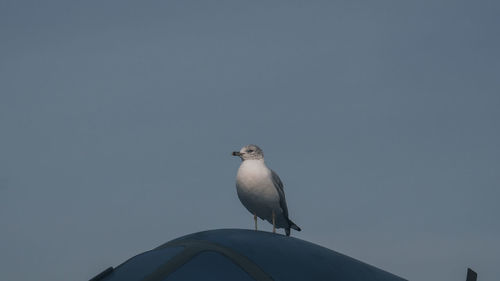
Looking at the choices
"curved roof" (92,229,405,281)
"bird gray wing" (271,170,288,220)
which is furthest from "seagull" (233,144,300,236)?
"curved roof" (92,229,405,281)

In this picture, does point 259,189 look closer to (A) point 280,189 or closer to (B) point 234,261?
(A) point 280,189

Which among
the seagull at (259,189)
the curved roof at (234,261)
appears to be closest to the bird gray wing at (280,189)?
the seagull at (259,189)

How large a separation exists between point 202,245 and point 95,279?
1.72 meters

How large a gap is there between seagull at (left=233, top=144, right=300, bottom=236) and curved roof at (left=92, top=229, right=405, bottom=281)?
98.4 inches

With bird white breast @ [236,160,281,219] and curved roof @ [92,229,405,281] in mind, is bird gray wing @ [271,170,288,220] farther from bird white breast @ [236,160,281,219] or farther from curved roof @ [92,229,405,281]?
curved roof @ [92,229,405,281]

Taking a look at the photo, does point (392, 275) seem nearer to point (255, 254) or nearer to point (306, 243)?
point (306, 243)

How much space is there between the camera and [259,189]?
13.8m

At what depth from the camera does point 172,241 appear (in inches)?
424

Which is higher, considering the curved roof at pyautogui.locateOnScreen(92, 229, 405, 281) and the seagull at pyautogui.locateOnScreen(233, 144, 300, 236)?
the seagull at pyautogui.locateOnScreen(233, 144, 300, 236)

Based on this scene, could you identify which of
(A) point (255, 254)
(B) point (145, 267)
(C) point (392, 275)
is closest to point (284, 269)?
(A) point (255, 254)

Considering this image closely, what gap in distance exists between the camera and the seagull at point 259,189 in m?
13.8

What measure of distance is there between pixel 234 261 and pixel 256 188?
4274mm

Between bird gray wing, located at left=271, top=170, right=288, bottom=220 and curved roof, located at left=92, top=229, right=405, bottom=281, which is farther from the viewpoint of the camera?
bird gray wing, located at left=271, top=170, right=288, bottom=220

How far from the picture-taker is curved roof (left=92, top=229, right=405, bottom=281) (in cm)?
935
